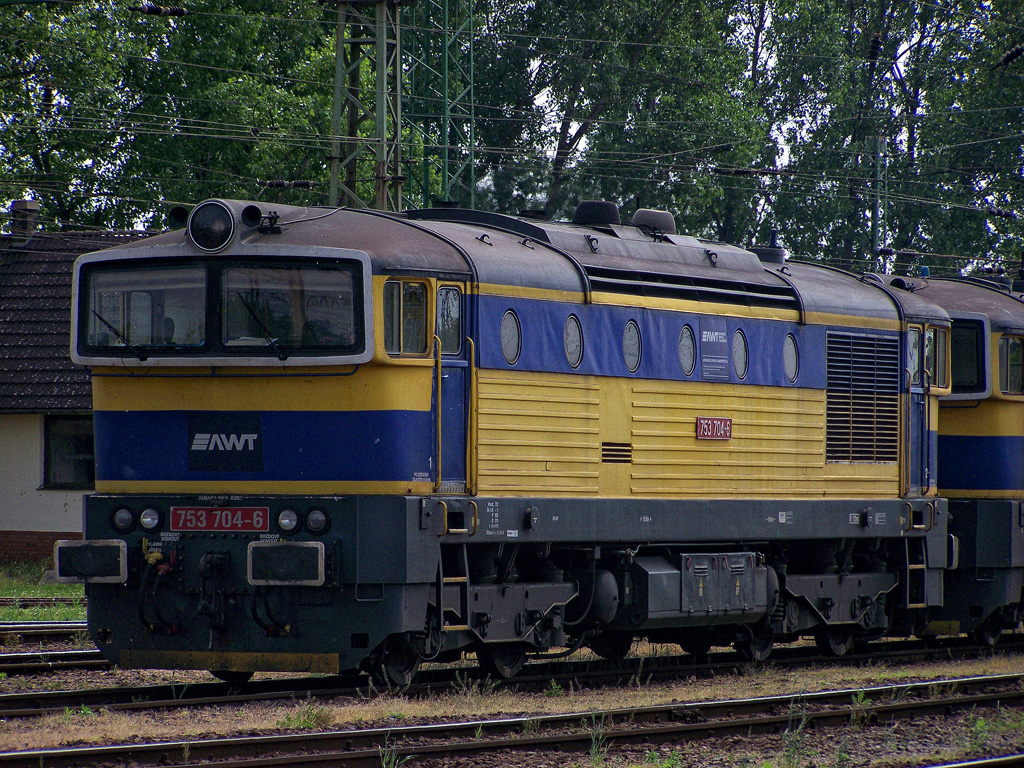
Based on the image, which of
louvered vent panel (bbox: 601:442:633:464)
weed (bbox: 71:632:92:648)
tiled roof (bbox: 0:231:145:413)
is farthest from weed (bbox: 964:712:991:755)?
tiled roof (bbox: 0:231:145:413)

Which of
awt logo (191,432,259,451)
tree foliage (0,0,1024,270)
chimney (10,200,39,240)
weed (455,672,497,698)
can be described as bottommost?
weed (455,672,497,698)

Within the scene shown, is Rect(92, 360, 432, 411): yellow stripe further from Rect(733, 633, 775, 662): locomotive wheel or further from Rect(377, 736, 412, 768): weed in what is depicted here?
Rect(733, 633, 775, 662): locomotive wheel

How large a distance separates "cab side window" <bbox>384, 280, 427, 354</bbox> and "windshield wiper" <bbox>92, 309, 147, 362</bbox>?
1970 mm

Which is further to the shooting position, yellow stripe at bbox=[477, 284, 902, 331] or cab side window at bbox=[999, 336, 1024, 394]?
cab side window at bbox=[999, 336, 1024, 394]

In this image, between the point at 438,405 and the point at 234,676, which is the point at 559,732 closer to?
the point at 438,405

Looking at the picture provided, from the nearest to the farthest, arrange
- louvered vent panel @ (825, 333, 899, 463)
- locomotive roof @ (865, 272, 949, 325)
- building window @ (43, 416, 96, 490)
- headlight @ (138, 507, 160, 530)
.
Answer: headlight @ (138, 507, 160, 530), louvered vent panel @ (825, 333, 899, 463), locomotive roof @ (865, 272, 949, 325), building window @ (43, 416, 96, 490)

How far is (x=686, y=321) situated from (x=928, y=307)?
4.42 meters

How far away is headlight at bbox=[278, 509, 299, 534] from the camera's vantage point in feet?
35.8

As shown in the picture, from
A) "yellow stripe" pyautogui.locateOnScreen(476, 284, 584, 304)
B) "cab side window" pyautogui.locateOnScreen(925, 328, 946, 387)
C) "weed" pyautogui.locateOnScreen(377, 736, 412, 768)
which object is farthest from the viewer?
"cab side window" pyautogui.locateOnScreen(925, 328, 946, 387)

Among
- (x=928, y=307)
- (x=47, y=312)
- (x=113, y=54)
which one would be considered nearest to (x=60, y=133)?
(x=113, y=54)

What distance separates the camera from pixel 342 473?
1097 centimetres

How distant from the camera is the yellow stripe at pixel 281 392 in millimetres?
10891

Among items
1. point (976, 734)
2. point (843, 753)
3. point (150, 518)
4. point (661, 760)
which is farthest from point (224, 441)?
point (976, 734)

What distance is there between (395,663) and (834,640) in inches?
243
